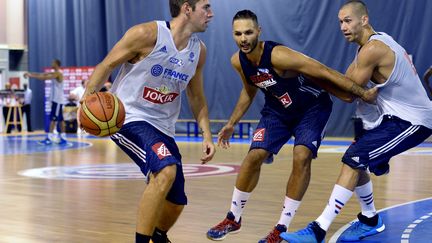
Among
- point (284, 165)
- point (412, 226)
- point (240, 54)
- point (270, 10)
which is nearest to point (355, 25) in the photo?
point (240, 54)

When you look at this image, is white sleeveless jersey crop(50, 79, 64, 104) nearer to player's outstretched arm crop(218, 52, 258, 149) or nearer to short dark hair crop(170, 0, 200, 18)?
player's outstretched arm crop(218, 52, 258, 149)

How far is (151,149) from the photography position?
421 centimetres

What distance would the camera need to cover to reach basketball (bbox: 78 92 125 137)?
4152 millimetres

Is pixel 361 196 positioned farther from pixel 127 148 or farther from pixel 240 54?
pixel 127 148

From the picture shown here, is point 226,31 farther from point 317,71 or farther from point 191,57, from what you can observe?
point 191,57

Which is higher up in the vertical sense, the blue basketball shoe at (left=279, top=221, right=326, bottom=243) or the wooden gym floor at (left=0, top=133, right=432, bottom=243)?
the blue basketball shoe at (left=279, top=221, right=326, bottom=243)

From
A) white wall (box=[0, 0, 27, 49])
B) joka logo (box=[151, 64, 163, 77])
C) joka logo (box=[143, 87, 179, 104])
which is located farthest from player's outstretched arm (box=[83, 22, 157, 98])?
white wall (box=[0, 0, 27, 49])

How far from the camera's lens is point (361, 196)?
5.29 meters

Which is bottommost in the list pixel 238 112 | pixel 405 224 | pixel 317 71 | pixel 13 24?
pixel 405 224

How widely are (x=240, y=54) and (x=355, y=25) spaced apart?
86 centimetres

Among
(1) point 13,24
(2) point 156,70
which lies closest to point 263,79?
(2) point 156,70

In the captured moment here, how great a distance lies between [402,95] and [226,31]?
51.8ft

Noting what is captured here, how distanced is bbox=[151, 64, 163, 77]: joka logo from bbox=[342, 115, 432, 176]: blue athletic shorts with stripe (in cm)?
144

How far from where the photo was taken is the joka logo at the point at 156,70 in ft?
14.4
